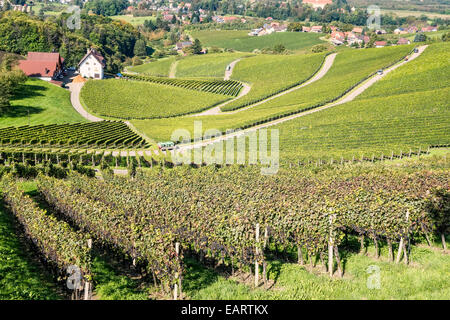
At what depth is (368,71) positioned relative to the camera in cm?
11944

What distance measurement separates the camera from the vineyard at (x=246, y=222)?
21.3m

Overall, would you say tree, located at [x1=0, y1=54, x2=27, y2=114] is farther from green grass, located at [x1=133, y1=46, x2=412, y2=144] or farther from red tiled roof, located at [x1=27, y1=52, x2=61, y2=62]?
green grass, located at [x1=133, y1=46, x2=412, y2=144]

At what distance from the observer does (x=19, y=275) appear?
66.7ft

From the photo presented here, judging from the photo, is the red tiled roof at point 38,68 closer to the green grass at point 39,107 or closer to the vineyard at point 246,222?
the green grass at point 39,107

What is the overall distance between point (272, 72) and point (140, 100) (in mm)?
55357

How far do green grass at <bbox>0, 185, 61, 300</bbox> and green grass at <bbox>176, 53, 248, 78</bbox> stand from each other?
5267 inches

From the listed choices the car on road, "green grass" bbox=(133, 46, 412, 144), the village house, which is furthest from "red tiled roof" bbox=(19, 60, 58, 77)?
the car on road

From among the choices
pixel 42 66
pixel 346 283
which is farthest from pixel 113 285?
pixel 42 66

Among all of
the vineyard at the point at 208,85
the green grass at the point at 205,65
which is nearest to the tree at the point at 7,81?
the vineyard at the point at 208,85

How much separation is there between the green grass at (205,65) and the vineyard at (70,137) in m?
84.3

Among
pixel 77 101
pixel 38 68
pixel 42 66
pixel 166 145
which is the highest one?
pixel 42 66

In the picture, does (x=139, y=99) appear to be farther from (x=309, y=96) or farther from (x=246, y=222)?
(x=246, y=222)

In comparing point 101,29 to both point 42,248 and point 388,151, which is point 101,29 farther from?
point 42,248
